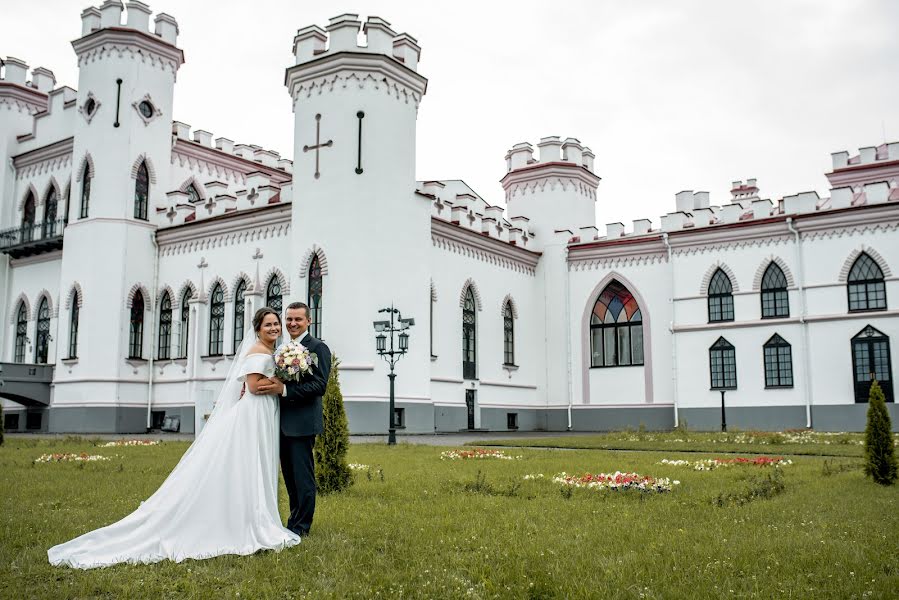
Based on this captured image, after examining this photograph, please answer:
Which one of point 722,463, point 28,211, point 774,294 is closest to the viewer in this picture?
A: point 722,463

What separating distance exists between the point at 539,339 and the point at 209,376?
14177 mm

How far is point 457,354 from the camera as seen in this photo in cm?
3105

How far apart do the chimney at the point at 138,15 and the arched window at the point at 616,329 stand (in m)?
21.8

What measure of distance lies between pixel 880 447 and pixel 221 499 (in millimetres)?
8828

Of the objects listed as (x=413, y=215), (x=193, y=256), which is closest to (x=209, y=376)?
(x=193, y=256)

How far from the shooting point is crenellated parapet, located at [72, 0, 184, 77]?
105ft

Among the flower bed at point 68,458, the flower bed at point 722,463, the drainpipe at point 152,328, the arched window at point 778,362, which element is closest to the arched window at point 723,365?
the arched window at point 778,362

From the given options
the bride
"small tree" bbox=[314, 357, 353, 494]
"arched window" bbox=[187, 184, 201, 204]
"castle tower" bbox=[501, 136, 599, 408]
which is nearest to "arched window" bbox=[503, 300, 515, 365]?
"castle tower" bbox=[501, 136, 599, 408]

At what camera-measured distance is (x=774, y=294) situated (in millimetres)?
31125

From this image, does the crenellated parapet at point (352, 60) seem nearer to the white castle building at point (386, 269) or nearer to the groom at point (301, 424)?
the white castle building at point (386, 269)

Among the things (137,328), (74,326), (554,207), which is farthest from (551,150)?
(74,326)

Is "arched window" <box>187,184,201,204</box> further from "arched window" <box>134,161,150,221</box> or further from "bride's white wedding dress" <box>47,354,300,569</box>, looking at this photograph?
"bride's white wedding dress" <box>47,354,300,569</box>

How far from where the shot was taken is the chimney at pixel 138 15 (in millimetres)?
32219

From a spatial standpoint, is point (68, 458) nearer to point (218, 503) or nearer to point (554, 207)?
point (218, 503)
